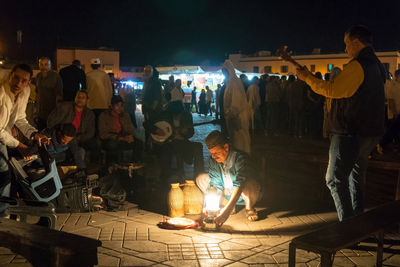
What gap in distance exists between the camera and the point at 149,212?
574 centimetres

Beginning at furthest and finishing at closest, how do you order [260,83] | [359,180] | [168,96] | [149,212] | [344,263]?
[168,96], [260,83], [149,212], [359,180], [344,263]

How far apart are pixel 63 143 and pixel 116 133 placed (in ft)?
4.57

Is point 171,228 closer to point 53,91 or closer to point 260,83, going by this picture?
point 53,91

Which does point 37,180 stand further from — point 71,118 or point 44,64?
point 44,64

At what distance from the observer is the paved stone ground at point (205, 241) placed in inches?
159

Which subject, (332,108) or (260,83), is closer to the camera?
(332,108)

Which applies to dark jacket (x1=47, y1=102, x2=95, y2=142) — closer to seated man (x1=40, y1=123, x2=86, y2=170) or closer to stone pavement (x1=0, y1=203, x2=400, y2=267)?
seated man (x1=40, y1=123, x2=86, y2=170)

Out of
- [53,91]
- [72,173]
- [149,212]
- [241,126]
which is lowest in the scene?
[149,212]

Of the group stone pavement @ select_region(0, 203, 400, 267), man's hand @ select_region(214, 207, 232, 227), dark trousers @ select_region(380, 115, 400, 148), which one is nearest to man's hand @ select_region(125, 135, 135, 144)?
stone pavement @ select_region(0, 203, 400, 267)

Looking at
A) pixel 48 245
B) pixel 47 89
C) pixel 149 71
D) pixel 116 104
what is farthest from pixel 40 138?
pixel 149 71

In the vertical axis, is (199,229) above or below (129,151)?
below

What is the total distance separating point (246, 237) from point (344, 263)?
44.5 inches

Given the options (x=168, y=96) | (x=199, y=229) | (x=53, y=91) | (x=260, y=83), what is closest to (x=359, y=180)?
(x=199, y=229)

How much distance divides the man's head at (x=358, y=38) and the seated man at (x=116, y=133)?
13.6ft
